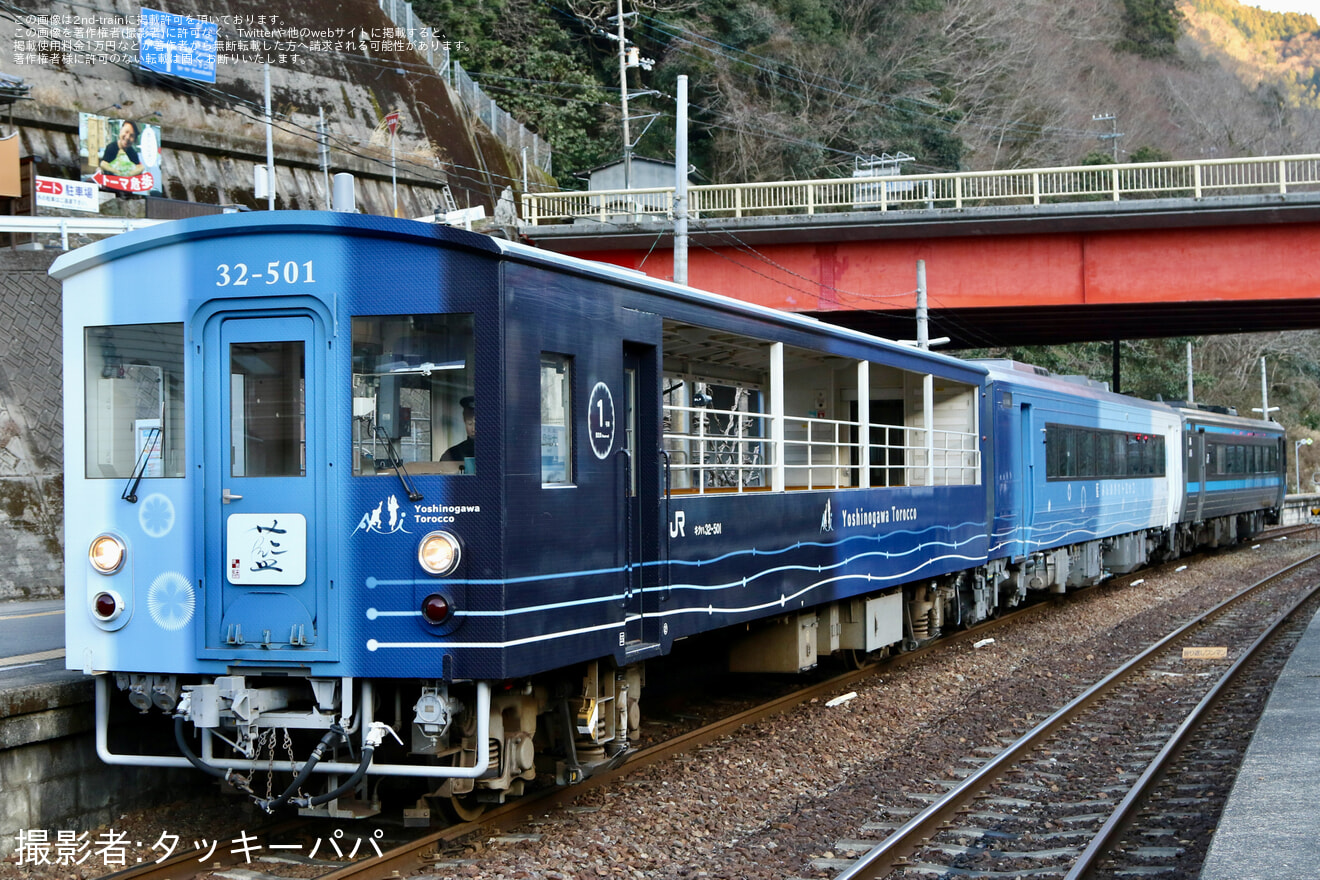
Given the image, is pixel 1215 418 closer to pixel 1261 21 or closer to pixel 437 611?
pixel 437 611

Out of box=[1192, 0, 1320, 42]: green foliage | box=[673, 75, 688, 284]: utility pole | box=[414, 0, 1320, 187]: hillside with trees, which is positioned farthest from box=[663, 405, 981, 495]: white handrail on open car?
box=[1192, 0, 1320, 42]: green foliage

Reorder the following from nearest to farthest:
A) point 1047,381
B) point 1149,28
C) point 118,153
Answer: point 1047,381 < point 118,153 < point 1149,28

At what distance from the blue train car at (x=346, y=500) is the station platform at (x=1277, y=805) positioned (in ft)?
10.8

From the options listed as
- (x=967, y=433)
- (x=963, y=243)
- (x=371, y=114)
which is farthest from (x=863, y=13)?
(x=967, y=433)

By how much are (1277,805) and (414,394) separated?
5050mm

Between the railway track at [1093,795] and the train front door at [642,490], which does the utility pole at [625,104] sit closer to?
the railway track at [1093,795]

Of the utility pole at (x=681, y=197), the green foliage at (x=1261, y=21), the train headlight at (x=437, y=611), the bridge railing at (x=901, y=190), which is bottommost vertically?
the train headlight at (x=437, y=611)

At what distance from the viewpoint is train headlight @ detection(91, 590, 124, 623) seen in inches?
267

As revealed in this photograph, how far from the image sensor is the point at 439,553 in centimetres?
643

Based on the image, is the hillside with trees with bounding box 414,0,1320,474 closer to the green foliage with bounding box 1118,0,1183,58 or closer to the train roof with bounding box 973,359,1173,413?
the green foliage with bounding box 1118,0,1183,58

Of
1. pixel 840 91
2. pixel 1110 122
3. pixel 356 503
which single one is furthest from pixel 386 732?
pixel 1110 122

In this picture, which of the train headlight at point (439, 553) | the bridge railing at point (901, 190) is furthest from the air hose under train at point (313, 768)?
the bridge railing at point (901, 190)

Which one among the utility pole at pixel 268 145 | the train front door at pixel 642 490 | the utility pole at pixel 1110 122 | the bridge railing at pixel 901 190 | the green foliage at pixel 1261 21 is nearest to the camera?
the train front door at pixel 642 490

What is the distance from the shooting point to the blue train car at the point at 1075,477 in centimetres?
1658
